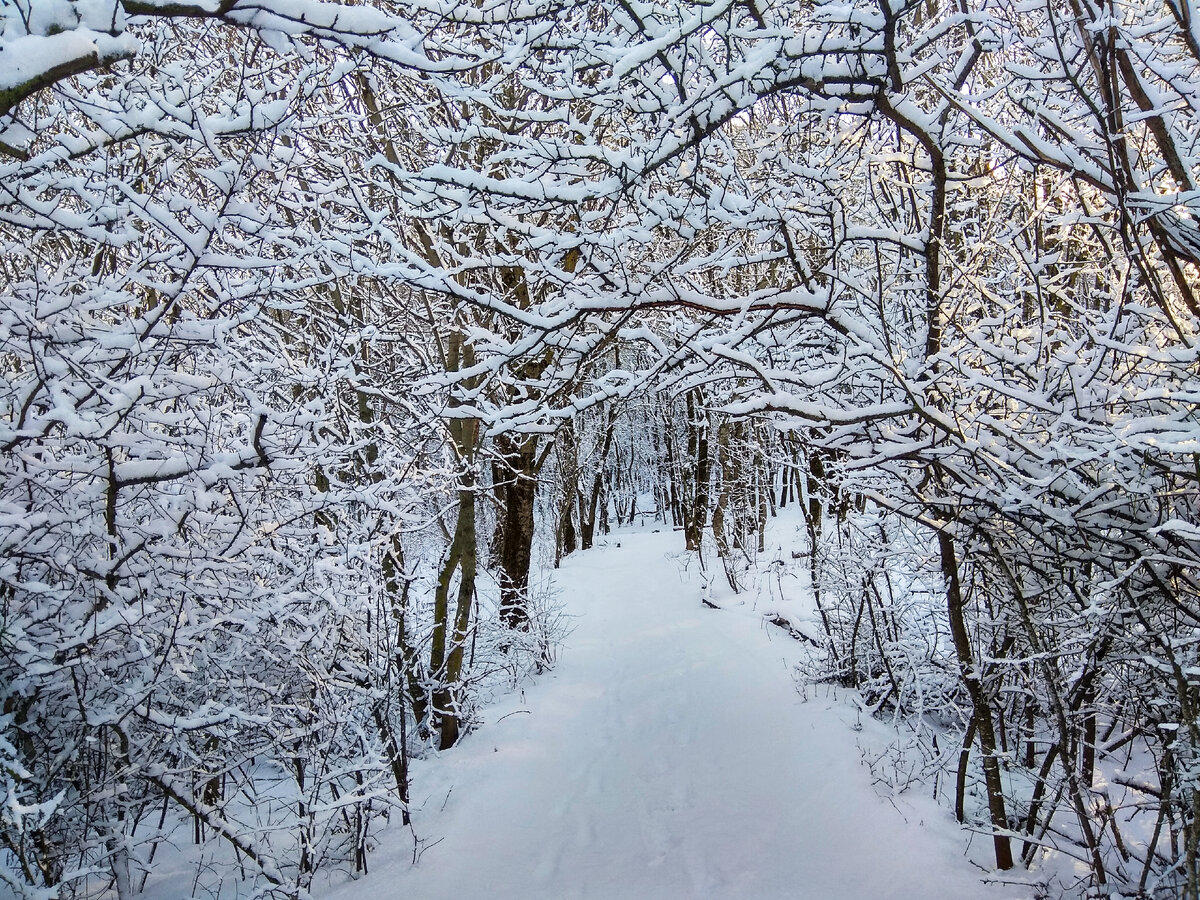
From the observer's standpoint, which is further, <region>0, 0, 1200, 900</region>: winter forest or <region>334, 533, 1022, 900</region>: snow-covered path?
<region>334, 533, 1022, 900</region>: snow-covered path

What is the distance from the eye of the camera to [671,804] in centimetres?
470

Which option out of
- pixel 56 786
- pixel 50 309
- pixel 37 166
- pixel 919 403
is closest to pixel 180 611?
pixel 56 786

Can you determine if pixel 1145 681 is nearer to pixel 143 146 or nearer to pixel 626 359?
pixel 143 146

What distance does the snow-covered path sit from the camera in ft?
12.2

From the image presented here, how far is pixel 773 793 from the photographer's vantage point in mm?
4676

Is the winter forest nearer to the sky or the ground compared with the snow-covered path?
nearer to the sky

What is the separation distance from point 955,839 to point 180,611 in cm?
437

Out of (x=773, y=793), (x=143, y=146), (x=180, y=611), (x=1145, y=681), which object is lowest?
(x=773, y=793)

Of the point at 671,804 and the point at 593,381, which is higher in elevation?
the point at 593,381

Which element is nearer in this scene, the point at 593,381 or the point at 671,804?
the point at 593,381

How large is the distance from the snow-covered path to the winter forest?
46 centimetres

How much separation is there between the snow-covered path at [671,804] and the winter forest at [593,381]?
0.46 metres

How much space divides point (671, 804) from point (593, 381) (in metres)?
3.13

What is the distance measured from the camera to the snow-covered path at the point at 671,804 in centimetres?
373
